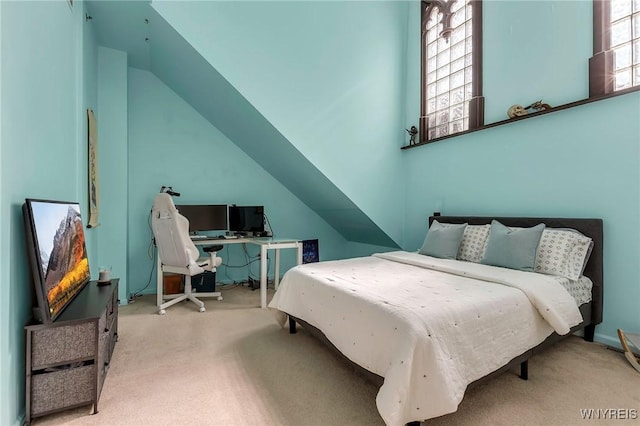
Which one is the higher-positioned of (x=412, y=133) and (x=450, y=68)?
(x=450, y=68)

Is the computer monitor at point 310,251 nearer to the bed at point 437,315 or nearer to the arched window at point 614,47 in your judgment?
the bed at point 437,315

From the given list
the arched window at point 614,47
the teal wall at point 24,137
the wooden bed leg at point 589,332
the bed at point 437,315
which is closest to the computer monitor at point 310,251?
the bed at point 437,315

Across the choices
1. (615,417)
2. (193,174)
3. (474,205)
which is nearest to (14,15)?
(193,174)

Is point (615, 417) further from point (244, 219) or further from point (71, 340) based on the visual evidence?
point (244, 219)

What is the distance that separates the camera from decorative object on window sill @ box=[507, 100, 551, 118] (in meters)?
2.79

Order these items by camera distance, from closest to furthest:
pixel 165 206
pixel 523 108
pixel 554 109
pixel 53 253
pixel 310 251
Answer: pixel 53 253 → pixel 554 109 → pixel 523 108 → pixel 165 206 → pixel 310 251

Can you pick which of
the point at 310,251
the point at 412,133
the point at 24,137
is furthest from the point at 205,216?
the point at 412,133

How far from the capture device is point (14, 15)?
1.38 meters

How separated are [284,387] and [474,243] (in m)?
2.21

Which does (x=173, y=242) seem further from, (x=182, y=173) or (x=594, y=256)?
(x=594, y=256)

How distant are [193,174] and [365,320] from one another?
3.47 m

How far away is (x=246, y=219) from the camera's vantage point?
13.9 ft

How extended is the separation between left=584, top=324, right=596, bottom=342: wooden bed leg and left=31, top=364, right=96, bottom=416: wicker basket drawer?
3447mm

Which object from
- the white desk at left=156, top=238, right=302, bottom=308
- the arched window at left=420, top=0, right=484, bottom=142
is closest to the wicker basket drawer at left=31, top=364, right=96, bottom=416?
the white desk at left=156, top=238, right=302, bottom=308
